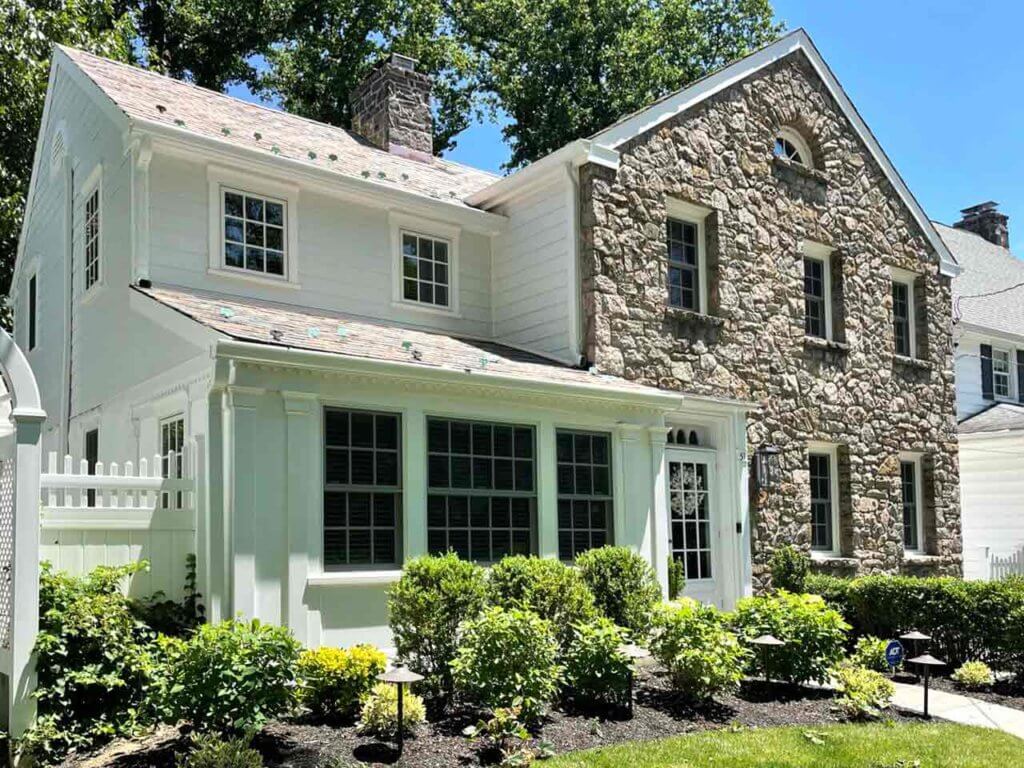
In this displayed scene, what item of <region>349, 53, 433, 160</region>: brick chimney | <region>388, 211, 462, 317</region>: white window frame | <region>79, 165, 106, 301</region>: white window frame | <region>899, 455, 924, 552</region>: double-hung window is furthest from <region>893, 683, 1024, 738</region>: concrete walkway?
<region>349, 53, 433, 160</region>: brick chimney

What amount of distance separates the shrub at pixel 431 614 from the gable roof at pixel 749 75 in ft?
21.9

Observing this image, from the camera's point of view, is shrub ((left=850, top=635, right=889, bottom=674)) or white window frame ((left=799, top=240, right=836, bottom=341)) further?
white window frame ((left=799, top=240, right=836, bottom=341))

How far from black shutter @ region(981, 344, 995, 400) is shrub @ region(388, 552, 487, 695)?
17060 mm

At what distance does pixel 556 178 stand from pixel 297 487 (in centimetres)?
600

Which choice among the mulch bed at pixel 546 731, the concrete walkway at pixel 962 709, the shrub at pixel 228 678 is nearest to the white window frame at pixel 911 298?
the concrete walkway at pixel 962 709

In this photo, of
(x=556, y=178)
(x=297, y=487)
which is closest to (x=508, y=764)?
(x=297, y=487)

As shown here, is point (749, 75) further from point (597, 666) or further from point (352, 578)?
point (597, 666)

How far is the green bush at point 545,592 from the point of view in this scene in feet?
28.5

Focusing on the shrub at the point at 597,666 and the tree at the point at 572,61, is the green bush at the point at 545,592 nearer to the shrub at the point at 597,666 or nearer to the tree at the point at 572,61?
the shrub at the point at 597,666

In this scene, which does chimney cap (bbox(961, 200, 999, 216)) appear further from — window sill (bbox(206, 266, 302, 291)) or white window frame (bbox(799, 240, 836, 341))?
window sill (bbox(206, 266, 302, 291))

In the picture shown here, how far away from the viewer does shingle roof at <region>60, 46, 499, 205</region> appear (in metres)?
12.1

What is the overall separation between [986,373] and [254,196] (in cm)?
1664

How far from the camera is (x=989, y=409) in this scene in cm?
2131

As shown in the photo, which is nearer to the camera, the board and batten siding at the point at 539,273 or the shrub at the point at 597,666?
the shrub at the point at 597,666
